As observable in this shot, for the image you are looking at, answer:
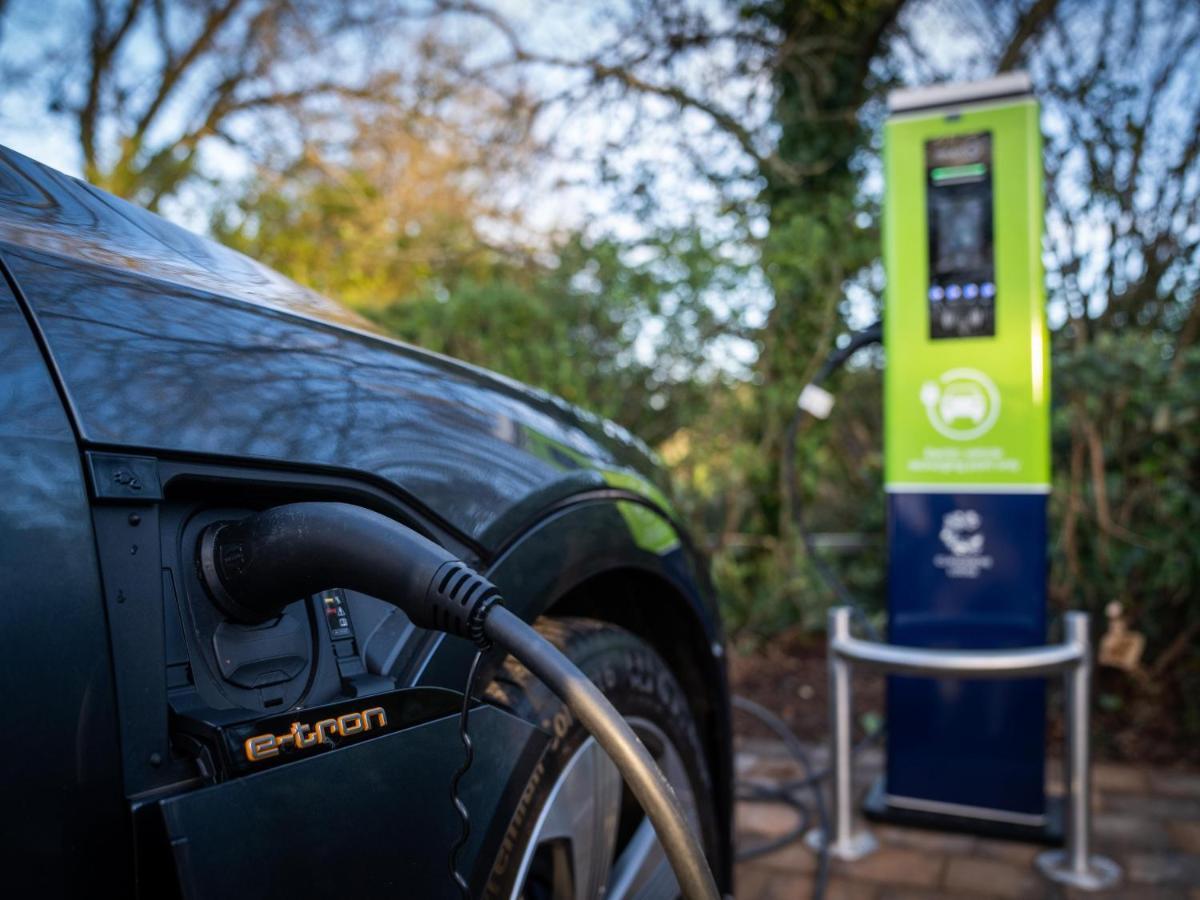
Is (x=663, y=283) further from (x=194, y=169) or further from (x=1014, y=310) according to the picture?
(x=194, y=169)

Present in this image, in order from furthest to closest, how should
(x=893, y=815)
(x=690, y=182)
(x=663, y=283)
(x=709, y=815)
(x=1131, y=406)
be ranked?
(x=690, y=182) → (x=663, y=283) → (x=1131, y=406) → (x=893, y=815) → (x=709, y=815)

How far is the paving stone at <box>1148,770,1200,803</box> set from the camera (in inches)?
122

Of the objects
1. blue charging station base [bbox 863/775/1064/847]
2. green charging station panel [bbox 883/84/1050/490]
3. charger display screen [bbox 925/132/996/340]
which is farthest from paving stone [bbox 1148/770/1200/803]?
charger display screen [bbox 925/132/996/340]

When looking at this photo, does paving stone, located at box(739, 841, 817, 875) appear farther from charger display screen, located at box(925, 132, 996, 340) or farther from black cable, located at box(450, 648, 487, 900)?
black cable, located at box(450, 648, 487, 900)

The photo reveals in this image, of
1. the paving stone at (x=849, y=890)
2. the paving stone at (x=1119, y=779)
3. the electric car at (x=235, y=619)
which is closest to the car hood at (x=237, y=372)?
the electric car at (x=235, y=619)

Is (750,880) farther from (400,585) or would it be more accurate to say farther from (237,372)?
(237,372)

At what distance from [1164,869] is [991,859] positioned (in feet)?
1.44

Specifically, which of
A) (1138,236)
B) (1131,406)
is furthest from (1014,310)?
(1138,236)

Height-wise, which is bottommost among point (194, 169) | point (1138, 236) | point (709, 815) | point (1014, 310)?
point (709, 815)

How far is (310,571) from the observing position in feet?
2.79

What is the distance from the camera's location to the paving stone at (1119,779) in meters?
3.18

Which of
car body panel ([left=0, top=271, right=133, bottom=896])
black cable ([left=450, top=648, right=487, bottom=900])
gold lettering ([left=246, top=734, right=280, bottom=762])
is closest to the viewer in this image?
car body panel ([left=0, top=271, right=133, bottom=896])

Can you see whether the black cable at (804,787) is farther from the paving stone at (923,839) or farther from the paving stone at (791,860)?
the paving stone at (923,839)

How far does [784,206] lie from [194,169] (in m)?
7.01
